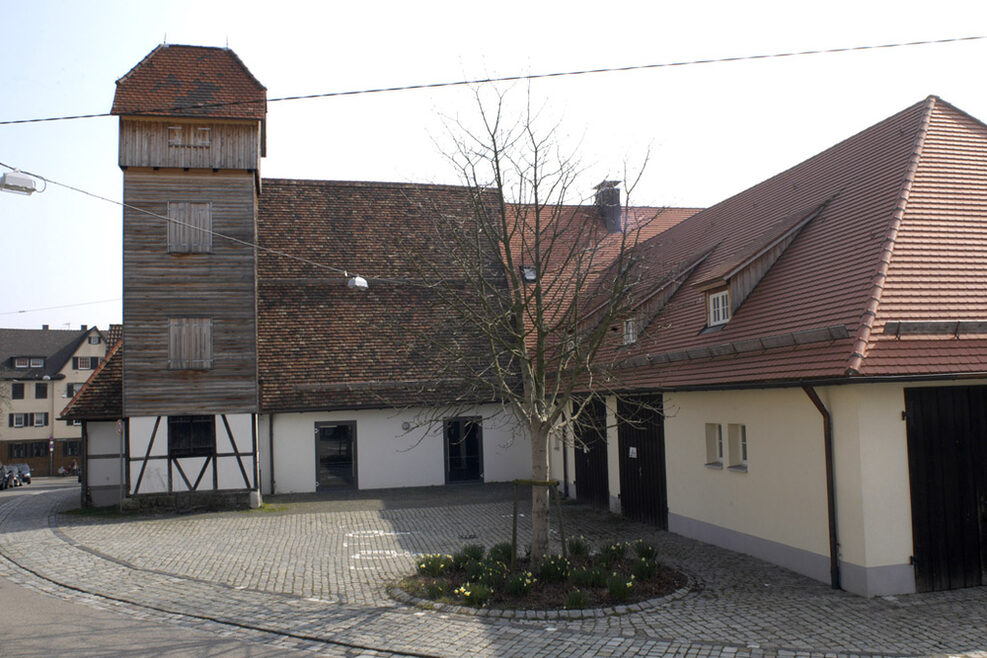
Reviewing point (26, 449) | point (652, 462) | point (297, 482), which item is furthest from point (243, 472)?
point (26, 449)

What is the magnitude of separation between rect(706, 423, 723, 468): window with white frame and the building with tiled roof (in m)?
0.04

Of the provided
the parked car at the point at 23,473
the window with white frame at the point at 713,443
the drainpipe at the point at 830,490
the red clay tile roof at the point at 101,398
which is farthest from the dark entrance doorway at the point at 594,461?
the parked car at the point at 23,473

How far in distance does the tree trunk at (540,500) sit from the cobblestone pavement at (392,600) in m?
1.66

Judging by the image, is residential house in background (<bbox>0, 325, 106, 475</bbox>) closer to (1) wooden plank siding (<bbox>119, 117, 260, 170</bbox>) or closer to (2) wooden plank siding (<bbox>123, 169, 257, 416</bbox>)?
(2) wooden plank siding (<bbox>123, 169, 257, 416</bbox>)

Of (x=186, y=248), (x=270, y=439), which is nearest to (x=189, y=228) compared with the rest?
(x=186, y=248)

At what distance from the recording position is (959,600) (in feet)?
31.2

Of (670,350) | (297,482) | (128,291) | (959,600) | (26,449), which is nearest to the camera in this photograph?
(959,600)

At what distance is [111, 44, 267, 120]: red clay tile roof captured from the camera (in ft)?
65.7

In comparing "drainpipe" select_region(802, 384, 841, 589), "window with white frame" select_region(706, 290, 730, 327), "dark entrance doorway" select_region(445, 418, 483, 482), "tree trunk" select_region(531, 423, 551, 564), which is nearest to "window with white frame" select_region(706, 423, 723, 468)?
"window with white frame" select_region(706, 290, 730, 327)

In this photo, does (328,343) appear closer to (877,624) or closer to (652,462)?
(652,462)

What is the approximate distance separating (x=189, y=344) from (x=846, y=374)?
15805 mm

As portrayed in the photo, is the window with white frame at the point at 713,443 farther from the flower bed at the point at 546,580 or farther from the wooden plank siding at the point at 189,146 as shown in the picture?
the wooden plank siding at the point at 189,146

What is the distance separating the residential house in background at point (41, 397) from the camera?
6138 centimetres

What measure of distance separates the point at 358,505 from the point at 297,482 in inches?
122
